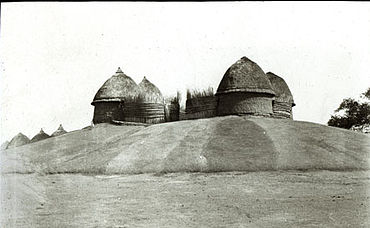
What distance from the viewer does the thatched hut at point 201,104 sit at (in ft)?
91.7

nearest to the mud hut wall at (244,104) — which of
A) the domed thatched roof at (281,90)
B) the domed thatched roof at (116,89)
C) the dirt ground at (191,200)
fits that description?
the domed thatched roof at (281,90)

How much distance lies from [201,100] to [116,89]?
966 centimetres

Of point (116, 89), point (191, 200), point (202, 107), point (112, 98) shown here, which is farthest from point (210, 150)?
point (116, 89)

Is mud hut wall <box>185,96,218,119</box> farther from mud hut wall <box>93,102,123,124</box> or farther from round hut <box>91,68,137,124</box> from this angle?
mud hut wall <box>93,102,123,124</box>

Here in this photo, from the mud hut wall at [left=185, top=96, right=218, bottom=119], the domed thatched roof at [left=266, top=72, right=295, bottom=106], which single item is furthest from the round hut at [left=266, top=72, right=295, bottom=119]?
the mud hut wall at [left=185, top=96, right=218, bottom=119]

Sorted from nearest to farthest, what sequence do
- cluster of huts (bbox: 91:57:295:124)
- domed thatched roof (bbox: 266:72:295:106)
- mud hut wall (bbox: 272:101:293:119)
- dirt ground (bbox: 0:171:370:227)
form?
dirt ground (bbox: 0:171:370:227) → cluster of huts (bbox: 91:57:295:124) → mud hut wall (bbox: 272:101:293:119) → domed thatched roof (bbox: 266:72:295:106)

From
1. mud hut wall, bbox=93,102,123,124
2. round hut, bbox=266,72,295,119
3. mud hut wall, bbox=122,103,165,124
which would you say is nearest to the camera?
mud hut wall, bbox=122,103,165,124

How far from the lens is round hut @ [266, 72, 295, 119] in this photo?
32.3 meters

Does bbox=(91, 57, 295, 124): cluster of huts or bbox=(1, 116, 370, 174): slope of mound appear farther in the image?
bbox=(91, 57, 295, 124): cluster of huts

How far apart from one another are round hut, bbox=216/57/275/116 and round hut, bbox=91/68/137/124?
335 inches

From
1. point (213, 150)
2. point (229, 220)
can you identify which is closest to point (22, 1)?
point (229, 220)

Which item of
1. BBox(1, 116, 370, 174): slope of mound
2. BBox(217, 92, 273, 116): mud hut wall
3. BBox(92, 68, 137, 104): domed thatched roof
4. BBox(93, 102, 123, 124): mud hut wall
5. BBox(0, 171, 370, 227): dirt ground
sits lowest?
BBox(0, 171, 370, 227): dirt ground

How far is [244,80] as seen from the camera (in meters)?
27.6

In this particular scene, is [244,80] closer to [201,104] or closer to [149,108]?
[201,104]
